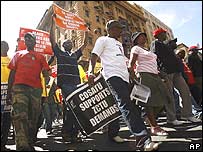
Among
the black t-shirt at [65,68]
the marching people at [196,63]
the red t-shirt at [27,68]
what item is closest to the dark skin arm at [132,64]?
the black t-shirt at [65,68]

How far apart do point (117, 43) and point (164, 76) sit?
4.67ft

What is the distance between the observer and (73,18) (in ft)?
23.9

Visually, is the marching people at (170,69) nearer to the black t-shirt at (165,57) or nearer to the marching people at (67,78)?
the black t-shirt at (165,57)

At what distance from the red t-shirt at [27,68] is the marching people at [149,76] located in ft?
4.18

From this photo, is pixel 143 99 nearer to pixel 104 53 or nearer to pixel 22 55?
pixel 104 53

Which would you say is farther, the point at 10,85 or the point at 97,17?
the point at 97,17

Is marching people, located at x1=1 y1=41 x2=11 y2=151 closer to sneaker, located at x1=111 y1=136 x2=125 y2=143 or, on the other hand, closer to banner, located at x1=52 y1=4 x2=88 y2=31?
sneaker, located at x1=111 y1=136 x2=125 y2=143

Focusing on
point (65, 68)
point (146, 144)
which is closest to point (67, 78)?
point (65, 68)

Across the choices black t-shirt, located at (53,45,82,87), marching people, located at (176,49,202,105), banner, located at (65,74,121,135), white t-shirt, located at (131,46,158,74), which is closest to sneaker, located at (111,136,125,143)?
banner, located at (65,74,121,135)

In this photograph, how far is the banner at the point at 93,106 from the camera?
3.57 m

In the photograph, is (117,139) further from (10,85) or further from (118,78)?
(10,85)

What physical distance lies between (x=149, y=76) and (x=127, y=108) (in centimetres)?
107

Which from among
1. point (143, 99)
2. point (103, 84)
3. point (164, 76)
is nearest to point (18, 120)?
point (103, 84)

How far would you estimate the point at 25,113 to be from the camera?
340cm
